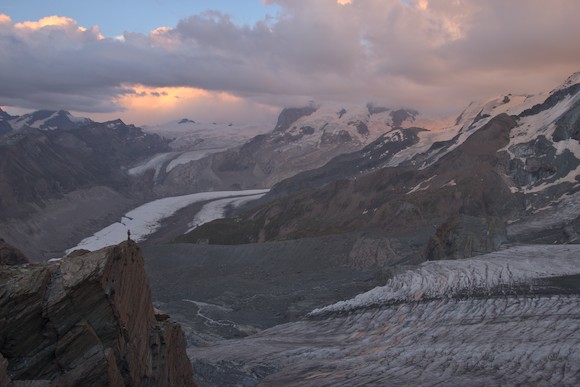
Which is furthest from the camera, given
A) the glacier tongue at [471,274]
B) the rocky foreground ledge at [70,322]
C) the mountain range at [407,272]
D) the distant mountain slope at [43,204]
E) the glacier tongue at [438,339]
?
the distant mountain slope at [43,204]

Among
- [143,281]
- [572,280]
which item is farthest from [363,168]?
[143,281]

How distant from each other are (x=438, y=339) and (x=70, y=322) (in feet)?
66.4

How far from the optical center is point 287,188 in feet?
561

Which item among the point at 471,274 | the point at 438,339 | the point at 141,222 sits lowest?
the point at 141,222

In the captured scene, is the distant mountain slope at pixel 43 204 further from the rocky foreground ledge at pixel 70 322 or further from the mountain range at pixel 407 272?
the rocky foreground ledge at pixel 70 322

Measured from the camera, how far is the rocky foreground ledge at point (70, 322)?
14.5 metres

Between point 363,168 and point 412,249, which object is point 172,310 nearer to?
point 412,249

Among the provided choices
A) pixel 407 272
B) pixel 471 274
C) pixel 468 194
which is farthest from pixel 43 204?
pixel 471 274

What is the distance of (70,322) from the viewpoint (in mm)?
15273

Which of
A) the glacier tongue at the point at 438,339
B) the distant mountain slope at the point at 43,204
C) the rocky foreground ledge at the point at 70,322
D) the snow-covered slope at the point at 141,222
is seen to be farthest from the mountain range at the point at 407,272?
the rocky foreground ledge at the point at 70,322

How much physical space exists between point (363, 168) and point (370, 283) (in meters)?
118

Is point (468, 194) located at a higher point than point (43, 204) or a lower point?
higher

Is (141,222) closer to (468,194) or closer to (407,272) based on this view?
(468,194)

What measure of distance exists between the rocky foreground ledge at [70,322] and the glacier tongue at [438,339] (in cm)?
1220
